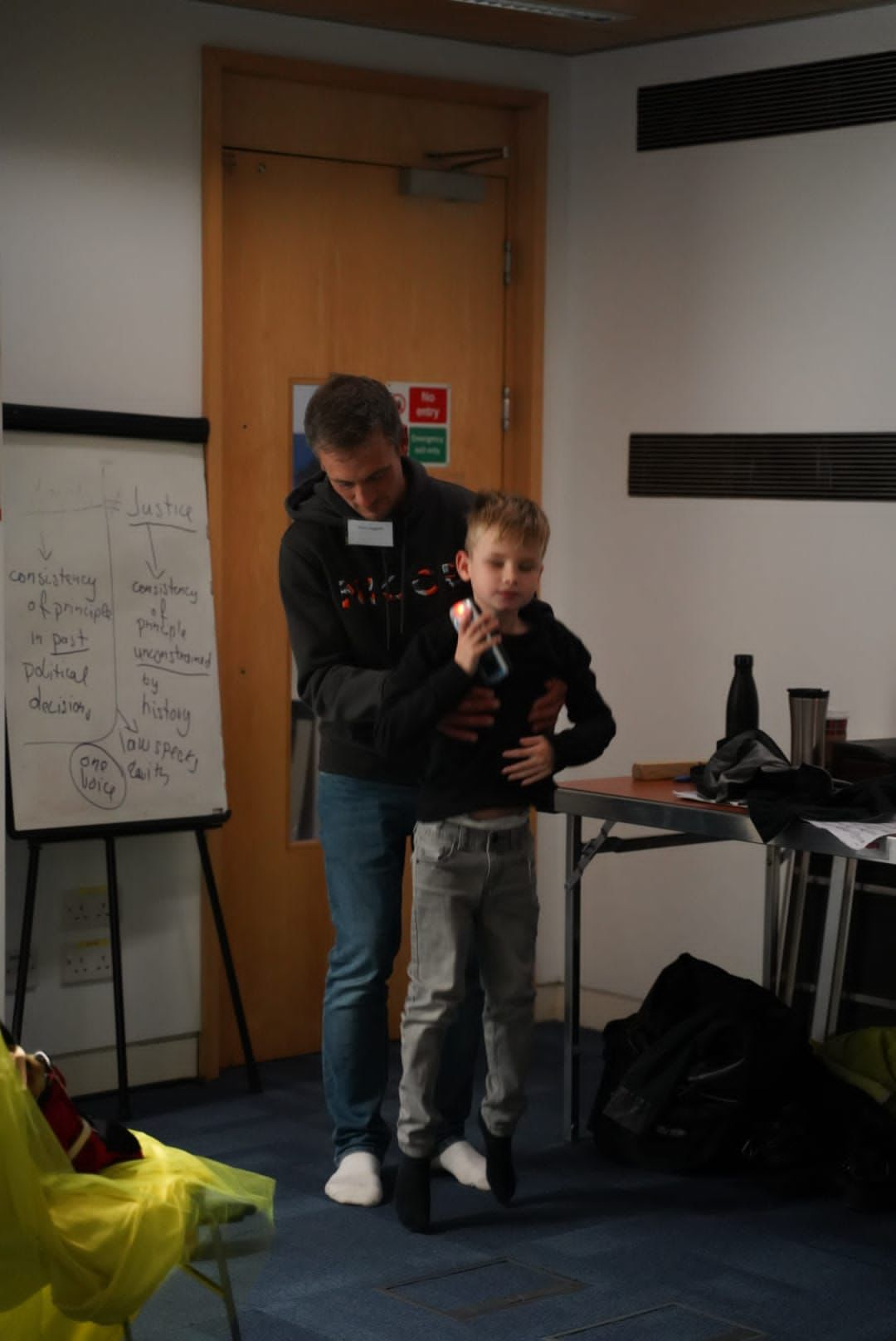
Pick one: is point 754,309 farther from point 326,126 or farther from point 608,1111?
point 608,1111

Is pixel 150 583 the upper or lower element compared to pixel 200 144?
lower

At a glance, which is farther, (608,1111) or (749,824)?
(608,1111)

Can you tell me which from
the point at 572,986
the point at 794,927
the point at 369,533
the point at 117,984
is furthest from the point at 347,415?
the point at 794,927

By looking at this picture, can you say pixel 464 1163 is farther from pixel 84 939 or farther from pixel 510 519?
pixel 510 519

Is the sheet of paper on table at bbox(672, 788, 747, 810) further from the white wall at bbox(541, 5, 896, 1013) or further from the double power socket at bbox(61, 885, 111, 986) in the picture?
the double power socket at bbox(61, 885, 111, 986)

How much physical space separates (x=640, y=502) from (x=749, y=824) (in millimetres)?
1674

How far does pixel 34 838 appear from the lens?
4395 mm

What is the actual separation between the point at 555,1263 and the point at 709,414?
246cm

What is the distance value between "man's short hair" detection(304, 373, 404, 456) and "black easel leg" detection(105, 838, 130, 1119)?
1416 millimetres

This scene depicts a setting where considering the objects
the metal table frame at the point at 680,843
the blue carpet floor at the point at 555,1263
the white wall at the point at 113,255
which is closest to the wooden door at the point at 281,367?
the white wall at the point at 113,255

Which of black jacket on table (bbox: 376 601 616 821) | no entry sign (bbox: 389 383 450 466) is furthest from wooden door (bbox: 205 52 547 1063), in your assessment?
black jacket on table (bbox: 376 601 616 821)

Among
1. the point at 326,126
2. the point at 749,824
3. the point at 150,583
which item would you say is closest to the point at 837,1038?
the point at 749,824

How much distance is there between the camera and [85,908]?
470 cm

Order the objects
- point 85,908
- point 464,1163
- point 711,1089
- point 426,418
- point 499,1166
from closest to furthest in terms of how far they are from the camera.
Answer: point 499,1166, point 464,1163, point 711,1089, point 85,908, point 426,418
